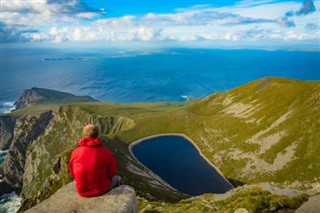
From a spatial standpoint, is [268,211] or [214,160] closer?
Result: [268,211]

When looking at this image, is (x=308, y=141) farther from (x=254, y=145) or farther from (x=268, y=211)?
(x=268, y=211)

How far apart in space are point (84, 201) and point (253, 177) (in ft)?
373

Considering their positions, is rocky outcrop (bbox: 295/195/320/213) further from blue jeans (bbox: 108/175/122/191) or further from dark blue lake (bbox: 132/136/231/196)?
dark blue lake (bbox: 132/136/231/196)

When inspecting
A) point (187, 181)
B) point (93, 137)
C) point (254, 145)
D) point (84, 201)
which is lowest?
point (187, 181)

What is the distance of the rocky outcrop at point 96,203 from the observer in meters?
20.6

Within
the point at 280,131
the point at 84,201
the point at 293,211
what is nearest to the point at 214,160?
the point at 280,131

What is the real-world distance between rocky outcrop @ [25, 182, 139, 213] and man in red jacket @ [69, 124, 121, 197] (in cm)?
70

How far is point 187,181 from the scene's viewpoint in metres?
125

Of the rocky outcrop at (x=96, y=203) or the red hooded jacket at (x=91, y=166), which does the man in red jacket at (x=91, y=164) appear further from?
the rocky outcrop at (x=96, y=203)

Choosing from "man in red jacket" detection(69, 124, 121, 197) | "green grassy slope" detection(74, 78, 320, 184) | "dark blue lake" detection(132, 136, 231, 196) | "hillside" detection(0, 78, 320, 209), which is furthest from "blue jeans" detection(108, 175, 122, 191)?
"green grassy slope" detection(74, 78, 320, 184)

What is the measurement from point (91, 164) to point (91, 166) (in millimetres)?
132

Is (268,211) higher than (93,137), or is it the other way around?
(93,137)

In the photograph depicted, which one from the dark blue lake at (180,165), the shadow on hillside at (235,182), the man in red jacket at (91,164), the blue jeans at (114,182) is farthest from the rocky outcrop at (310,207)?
the shadow on hillside at (235,182)

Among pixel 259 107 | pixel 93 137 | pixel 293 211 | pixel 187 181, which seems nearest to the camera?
pixel 93 137
